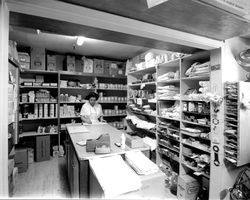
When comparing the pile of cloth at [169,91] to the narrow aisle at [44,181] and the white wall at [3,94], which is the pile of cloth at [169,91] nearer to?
the narrow aisle at [44,181]

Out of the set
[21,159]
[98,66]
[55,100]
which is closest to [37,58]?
[55,100]

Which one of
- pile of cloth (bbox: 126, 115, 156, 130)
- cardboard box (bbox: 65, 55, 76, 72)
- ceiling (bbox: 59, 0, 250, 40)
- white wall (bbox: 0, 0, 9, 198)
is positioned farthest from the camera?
cardboard box (bbox: 65, 55, 76, 72)

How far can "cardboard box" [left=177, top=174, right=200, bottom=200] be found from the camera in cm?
227

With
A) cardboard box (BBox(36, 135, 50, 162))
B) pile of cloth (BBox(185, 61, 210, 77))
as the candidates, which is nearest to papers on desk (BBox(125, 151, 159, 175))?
pile of cloth (BBox(185, 61, 210, 77))

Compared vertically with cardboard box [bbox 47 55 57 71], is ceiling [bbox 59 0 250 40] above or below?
below

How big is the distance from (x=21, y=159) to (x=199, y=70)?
3746 mm

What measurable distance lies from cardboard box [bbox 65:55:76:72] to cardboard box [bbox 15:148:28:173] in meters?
2.17

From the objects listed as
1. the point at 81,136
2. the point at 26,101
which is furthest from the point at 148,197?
the point at 26,101

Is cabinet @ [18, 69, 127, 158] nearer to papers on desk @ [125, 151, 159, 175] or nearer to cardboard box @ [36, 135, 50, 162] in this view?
cardboard box @ [36, 135, 50, 162]

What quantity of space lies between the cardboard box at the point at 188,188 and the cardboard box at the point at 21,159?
10.00 ft

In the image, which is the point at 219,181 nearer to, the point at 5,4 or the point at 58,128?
the point at 5,4

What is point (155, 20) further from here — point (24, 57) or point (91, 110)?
point (24, 57)

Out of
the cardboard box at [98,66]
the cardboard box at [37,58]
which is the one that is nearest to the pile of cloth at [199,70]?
the cardboard box at [98,66]

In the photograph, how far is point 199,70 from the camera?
2246mm
